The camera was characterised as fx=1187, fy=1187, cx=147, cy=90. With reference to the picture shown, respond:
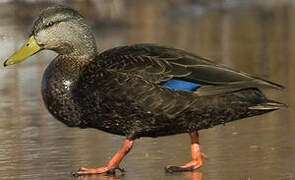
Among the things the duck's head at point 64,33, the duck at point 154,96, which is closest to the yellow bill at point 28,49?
the duck's head at point 64,33

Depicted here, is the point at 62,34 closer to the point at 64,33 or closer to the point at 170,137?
the point at 64,33

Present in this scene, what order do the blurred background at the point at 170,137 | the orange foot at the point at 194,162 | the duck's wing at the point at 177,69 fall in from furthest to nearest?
the blurred background at the point at 170,137
the orange foot at the point at 194,162
the duck's wing at the point at 177,69

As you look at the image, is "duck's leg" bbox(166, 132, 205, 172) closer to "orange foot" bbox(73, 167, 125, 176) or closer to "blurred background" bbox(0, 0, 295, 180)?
"blurred background" bbox(0, 0, 295, 180)

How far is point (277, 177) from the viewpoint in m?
7.54

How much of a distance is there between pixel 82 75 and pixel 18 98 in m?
4.77

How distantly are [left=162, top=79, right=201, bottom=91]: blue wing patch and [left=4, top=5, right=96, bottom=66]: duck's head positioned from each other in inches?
27.7

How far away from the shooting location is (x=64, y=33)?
848cm

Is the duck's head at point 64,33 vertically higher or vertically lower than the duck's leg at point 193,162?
higher

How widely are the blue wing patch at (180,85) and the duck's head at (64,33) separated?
27.7 inches

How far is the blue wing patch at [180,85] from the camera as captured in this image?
8.00 m

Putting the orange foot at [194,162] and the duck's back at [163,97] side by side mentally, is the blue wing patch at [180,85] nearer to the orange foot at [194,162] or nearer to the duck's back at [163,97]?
the duck's back at [163,97]

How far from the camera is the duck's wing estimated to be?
7.95 metres

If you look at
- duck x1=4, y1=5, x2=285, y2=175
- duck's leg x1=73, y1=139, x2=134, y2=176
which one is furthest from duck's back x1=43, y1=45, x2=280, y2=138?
duck's leg x1=73, y1=139, x2=134, y2=176

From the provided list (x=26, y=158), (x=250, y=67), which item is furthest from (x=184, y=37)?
(x=26, y=158)
